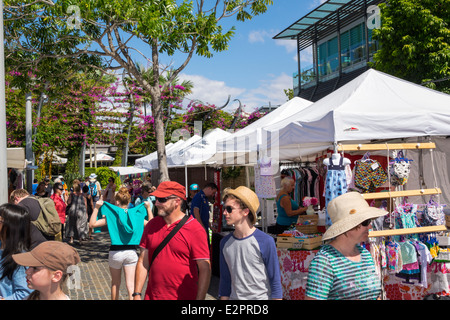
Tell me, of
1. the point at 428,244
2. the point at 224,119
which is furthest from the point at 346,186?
the point at 224,119

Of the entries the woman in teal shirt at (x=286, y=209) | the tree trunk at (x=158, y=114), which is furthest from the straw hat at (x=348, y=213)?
the tree trunk at (x=158, y=114)

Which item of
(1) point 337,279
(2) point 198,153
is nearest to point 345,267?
(1) point 337,279

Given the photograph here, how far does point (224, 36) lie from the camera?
414 inches

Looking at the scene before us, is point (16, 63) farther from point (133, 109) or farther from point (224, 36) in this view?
point (133, 109)

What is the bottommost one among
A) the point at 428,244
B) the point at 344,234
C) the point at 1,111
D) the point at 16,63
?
the point at 428,244

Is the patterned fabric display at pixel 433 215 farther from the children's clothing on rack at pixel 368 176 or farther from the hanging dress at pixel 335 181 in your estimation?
the hanging dress at pixel 335 181

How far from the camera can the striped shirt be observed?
260 centimetres

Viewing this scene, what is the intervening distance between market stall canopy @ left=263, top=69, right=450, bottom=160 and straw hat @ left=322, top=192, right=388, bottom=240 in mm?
2751

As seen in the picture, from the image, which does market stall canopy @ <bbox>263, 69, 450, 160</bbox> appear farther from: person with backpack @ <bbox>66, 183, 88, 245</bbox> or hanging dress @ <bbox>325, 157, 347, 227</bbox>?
person with backpack @ <bbox>66, 183, 88, 245</bbox>

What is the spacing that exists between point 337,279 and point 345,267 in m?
0.09

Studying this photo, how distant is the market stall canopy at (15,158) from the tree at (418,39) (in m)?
12.2

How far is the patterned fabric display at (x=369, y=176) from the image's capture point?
563cm

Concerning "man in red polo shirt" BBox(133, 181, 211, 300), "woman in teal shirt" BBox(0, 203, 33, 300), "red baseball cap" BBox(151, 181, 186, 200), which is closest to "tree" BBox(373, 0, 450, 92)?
"red baseball cap" BBox(151, 181, 186, 200)

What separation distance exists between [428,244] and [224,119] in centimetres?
3317
